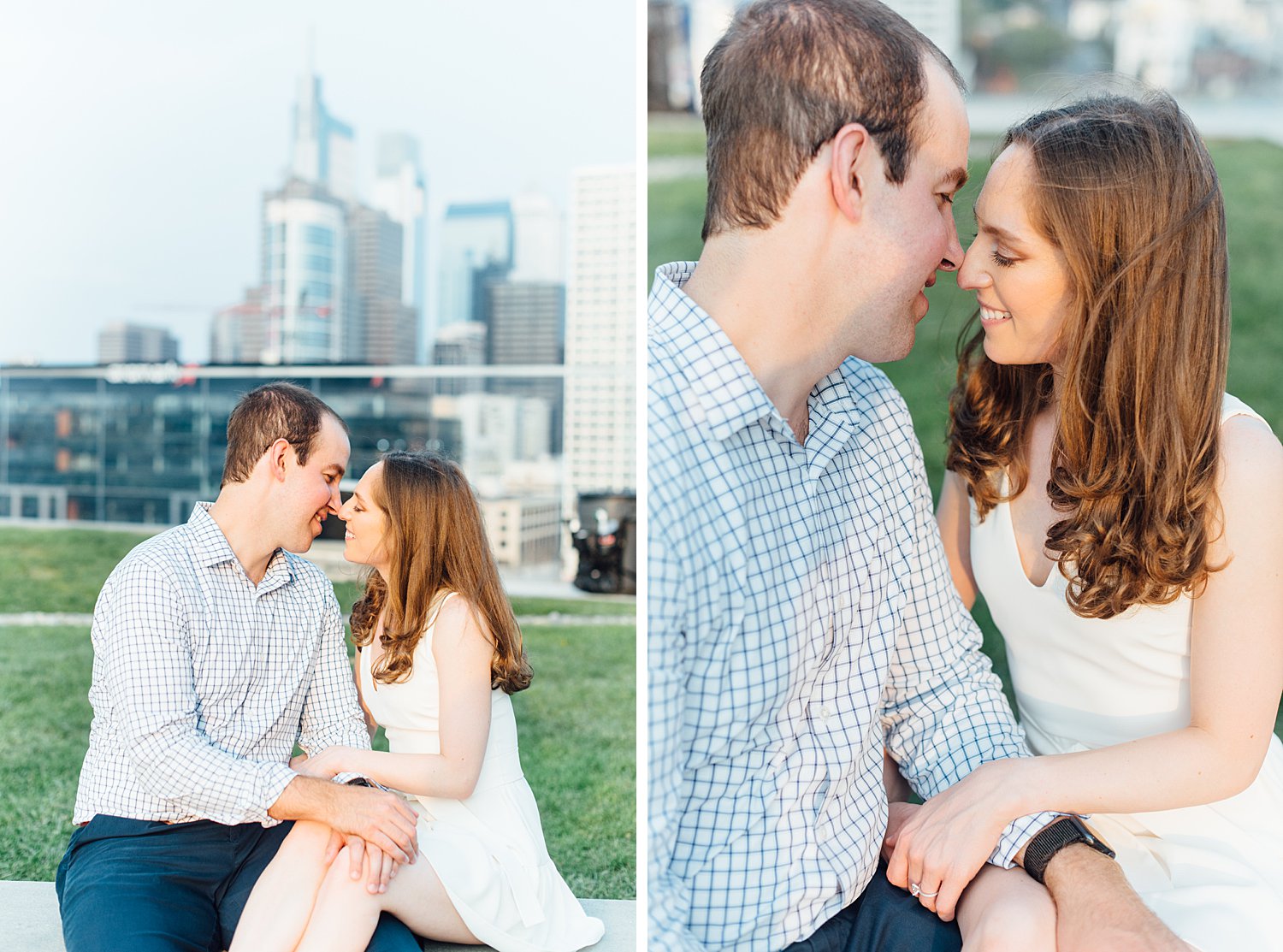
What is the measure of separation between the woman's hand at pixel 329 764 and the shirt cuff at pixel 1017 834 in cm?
113

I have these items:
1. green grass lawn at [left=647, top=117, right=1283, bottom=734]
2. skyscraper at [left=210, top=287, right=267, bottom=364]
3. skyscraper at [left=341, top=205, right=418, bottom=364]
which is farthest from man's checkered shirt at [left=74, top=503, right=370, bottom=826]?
skyscraper at [left=341, top=205, right=418, bottom=364]

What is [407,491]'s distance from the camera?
7.14 feet

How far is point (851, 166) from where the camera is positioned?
A: 144 centimetres

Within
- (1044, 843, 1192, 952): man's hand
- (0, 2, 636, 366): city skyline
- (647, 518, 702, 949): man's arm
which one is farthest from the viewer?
(0, 2, 636, 366): city skyline

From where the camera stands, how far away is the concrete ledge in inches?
80.4

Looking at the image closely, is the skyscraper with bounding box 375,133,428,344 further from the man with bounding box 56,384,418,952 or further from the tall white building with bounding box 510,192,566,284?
the man with bounding box 56,384,418,952

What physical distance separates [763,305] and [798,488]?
25cm

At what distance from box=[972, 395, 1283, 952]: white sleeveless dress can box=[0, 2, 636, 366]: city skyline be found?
21.1ft

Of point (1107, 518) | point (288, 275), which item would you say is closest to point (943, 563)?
point (1107, 518)

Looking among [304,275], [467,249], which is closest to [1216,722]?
[467,249]

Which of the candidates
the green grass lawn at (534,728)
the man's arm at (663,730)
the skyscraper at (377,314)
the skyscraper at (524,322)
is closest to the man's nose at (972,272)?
the man's arm at (663,730)

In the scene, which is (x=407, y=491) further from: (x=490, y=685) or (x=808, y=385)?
(x=808, y=385)

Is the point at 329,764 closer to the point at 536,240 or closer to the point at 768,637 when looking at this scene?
the point at 768,637

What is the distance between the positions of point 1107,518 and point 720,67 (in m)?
0.83
